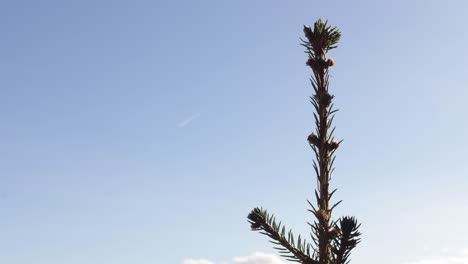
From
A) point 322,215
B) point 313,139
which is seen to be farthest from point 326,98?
point 322,215

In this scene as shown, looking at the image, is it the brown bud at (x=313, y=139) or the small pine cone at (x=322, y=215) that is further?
the brown bud at (x=313, y=139)

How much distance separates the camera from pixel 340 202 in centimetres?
589

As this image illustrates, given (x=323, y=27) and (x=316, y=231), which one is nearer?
(x=316, y=231)

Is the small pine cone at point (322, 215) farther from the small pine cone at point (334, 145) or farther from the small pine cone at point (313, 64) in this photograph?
the small pine cone at point (313, 64)

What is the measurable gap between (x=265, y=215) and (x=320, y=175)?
1.00 metres

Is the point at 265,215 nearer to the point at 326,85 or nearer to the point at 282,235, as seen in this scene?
the point at 282,235

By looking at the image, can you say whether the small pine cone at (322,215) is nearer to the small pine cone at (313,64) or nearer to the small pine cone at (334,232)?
the small pine cone at (334,232)

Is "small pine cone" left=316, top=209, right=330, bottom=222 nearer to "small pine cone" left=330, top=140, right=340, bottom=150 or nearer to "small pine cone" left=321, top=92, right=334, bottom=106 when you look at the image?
"small pine cone" left=330, top=140, right=340, bottom=150

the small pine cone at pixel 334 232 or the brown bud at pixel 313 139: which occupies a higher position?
the brown bud at pixel 313 139

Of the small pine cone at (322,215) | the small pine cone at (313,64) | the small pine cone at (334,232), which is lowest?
the small pine cone at (334,232)

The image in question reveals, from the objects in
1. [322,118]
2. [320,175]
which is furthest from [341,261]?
[322,118]

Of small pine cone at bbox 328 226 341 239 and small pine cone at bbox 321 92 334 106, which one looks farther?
small pine cone at bbox 321 92 334 106

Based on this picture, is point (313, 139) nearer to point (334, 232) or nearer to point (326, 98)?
point (326, 98)

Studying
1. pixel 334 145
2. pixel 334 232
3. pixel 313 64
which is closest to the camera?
pixel 334 232
